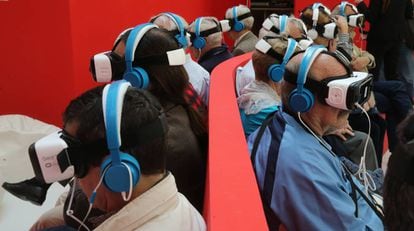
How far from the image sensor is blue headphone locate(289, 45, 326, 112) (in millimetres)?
1786

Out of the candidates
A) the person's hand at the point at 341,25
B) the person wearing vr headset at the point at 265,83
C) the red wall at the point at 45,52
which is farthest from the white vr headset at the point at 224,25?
the person wearing vr headset at the point at 265,83

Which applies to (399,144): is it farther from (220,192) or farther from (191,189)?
(191,189)

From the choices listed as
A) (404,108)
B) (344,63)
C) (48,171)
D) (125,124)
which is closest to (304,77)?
(344,63)

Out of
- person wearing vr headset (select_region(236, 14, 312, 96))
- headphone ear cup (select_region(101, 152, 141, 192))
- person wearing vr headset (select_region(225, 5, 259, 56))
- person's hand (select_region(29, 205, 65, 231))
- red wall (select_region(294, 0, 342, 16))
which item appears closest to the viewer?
headphone ear cup (select_region(101, 152, 141, 192))

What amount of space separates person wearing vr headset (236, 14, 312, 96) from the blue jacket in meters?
1.24

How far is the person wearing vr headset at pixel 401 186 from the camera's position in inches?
32.5

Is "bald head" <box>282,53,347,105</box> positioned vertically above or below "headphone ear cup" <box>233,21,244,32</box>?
above

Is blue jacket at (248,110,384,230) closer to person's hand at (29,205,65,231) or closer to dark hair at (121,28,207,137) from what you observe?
dark hair at (121,28,207,137)

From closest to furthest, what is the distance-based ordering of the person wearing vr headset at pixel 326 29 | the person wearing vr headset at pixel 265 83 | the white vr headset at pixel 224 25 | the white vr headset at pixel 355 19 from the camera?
the person wearing vr headset at pixel 265 83, the person wearing vr headset at pixel 326 29, the white vr headset at pixel 224 25, the white vr headset at pixel 355 19

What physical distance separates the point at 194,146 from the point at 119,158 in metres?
0.78

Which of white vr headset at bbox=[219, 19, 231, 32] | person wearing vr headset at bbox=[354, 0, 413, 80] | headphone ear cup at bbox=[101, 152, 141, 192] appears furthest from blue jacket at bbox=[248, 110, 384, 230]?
person wearing vr headset at bbox=[354, 0, 413, 80]

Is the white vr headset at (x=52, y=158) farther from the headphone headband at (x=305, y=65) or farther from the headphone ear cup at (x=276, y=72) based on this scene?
the headphone ear cup at (x=276, y=72)

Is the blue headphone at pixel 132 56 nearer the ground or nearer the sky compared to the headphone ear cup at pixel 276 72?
nearer the sky

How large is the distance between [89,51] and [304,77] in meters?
2.77
